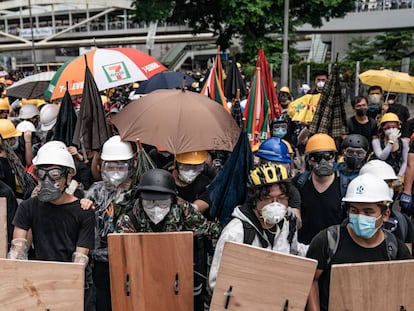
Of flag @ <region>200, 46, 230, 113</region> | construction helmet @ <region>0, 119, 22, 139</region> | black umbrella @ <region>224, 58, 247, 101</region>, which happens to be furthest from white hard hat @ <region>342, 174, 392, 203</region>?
black umbrella @ <region>224, 58, 247, 101</region>

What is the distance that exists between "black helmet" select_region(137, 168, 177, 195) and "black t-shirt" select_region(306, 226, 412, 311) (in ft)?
3.48

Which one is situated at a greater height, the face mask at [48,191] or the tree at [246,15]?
the tree at [246,15]

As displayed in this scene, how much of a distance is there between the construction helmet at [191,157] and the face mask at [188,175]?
12 centimetres

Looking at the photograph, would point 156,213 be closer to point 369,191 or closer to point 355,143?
point 369,191

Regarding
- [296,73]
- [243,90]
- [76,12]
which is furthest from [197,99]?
[76,12]

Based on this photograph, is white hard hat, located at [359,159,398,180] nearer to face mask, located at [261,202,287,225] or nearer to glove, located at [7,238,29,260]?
face mask, located at [261,202,287,225]

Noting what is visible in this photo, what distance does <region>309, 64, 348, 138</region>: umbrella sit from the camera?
579cm

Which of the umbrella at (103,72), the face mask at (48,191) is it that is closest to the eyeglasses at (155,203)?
the face mask at (48,191)

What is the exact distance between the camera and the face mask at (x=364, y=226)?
279cm

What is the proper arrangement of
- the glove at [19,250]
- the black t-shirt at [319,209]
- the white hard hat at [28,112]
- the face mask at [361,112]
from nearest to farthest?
1. the glove at [19,250]
2. the black t-shirt at [319,209]
3. the face mask at [361,112]
4. the white hard hat at [28,112]

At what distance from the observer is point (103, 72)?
246 inches

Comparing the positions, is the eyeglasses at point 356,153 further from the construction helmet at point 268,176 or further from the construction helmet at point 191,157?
the construction helmet at point 268,176

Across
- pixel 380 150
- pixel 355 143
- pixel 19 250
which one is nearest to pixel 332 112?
pixel 380 150

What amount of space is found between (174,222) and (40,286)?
1.08m
